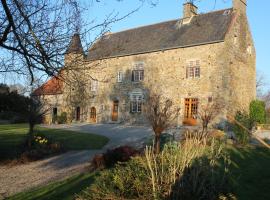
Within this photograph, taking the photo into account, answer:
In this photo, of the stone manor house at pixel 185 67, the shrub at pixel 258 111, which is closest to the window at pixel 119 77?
the stone manor house at pixel 185 67

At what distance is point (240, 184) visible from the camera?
293 inches

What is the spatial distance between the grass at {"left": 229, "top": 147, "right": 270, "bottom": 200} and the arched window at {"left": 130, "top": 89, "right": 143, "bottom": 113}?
1699cm

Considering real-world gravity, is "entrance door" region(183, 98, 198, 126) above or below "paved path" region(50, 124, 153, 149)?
above

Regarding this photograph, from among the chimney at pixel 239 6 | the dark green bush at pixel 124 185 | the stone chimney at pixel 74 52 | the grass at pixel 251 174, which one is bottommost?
the grass at pixel 251 174

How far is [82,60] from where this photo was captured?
23.8ft

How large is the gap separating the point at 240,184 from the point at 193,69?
19.5 metres

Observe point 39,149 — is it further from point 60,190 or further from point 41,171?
point 60,190

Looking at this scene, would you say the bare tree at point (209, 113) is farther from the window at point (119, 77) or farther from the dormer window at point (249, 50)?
the window at point (119, 77)

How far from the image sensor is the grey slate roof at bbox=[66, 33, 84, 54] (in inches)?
277

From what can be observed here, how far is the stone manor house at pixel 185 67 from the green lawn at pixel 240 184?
13.4 m

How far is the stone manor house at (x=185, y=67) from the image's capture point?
25297 mm

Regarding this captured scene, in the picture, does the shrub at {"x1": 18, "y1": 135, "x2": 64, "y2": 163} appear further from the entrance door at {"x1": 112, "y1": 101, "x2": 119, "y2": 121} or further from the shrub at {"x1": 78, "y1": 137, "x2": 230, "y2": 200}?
the entrance door at {"x1": 112, "y1": 101, "x2": 119, "y2": 121}

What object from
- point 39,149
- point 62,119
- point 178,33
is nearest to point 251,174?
point 39,149

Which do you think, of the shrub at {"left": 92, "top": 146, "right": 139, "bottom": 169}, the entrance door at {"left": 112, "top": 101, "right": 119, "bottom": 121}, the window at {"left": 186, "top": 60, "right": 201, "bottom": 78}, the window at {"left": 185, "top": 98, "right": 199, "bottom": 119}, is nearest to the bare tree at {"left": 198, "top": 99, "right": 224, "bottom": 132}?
the window at {"left": 185, "top": 98, "right": 199, "bottom": 119}
